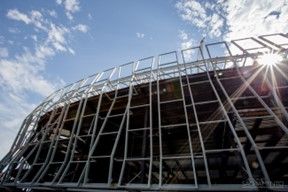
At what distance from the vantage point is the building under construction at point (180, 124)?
29.5 ft

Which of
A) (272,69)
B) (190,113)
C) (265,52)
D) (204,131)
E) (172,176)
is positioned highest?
(265,52)

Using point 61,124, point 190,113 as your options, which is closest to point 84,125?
point 61,124

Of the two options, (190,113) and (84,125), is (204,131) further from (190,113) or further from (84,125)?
(84,125)

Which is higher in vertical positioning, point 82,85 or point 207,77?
point 82,85

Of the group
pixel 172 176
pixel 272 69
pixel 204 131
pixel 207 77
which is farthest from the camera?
pixel 172 176

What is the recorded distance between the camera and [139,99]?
1119 centimetres

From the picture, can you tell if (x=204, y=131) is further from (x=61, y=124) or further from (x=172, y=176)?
(x=61, y=124)

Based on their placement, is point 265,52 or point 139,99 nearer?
point 265,52

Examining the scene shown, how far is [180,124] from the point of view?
8.81 m

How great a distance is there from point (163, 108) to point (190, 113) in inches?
50.3

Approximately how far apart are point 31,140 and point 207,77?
10.5 m

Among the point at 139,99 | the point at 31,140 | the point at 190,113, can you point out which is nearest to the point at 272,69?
the point at 190,113

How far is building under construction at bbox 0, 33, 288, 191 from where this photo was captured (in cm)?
900

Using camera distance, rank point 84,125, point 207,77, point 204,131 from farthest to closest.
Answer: point 84,125 → point 204,131 → point 207,77
